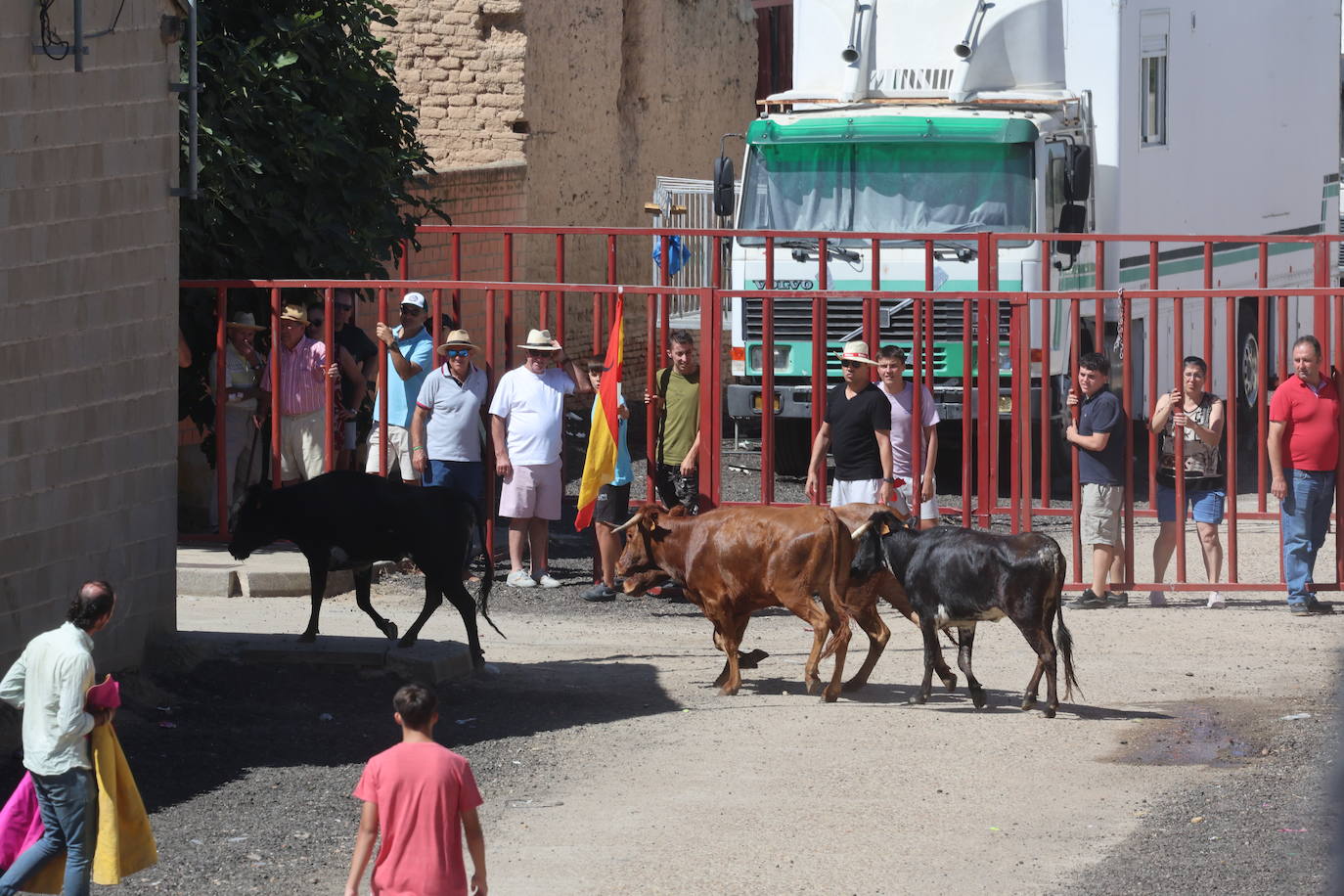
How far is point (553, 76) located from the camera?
75.9ft

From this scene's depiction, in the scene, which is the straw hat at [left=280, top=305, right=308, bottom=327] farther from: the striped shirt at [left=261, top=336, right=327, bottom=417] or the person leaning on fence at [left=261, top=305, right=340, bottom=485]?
the striped shirt at [left=261, top=336, right=327, bottom=417]

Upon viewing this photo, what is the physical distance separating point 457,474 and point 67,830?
21.7 feet

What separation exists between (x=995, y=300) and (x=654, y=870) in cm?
632

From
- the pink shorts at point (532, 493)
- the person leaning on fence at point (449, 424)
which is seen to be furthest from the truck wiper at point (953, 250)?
the person leaning on fence at point (449, 424)

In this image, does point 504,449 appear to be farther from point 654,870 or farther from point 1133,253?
point 1133,253

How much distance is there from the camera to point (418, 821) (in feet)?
17.7

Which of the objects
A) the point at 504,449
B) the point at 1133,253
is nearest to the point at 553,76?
the point at 1133,253

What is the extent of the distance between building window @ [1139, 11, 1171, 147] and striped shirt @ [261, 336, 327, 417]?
823 centimetres

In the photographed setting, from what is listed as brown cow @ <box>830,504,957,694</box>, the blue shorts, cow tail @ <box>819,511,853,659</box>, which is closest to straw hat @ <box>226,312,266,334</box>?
brown cow @ <box>830,504,957,694</box>

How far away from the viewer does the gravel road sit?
7086 mm

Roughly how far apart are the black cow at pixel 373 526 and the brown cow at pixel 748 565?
91 cm

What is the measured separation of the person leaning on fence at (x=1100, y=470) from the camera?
12.5 metres

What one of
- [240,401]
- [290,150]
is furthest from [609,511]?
[290,150]

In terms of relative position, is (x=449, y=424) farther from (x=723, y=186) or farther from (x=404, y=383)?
(x=723, y=186)
